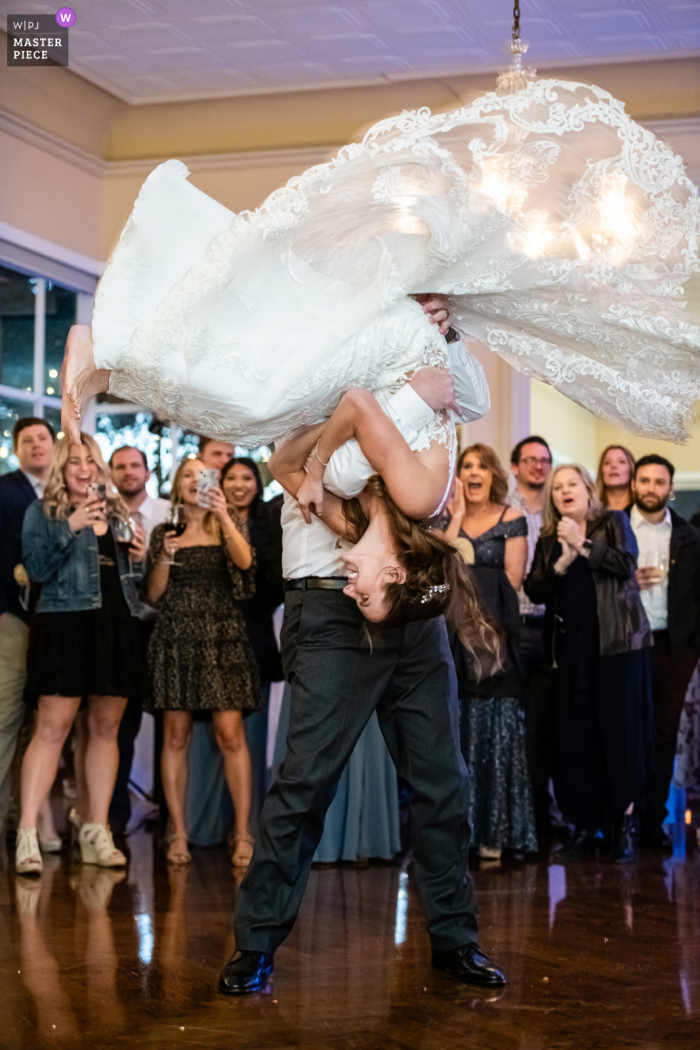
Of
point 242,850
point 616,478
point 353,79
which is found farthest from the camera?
point 353,79

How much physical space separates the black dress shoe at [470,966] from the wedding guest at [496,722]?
176 cm

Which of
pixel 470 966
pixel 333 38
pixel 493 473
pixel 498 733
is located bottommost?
pixel 470 966

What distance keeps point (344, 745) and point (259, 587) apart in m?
2.18

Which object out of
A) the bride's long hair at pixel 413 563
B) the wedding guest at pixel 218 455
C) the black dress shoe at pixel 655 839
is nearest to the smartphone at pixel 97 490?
the wedding guest at pixel 218 455

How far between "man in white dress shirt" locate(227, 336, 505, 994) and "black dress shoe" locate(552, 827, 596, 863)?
1.86 meters

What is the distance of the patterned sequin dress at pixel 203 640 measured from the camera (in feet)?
15.0

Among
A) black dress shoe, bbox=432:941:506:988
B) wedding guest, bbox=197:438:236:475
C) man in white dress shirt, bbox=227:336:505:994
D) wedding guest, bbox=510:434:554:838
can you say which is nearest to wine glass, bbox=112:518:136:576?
wedding guest, bbox=197:438:236:475

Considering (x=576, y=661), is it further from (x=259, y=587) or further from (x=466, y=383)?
(x=466, y=383)

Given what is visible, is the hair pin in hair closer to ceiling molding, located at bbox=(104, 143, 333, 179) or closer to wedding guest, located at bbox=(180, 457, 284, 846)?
wedding guest, located at bbox=(180, 457, 284, 846)

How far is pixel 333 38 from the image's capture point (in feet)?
21.4

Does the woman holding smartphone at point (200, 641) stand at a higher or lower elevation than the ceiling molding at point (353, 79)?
lower

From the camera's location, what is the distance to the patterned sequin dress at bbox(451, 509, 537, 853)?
4.57 meters

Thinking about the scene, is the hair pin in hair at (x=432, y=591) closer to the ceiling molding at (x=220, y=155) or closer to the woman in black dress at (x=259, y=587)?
the woman in black dress at (x=259, y=587)

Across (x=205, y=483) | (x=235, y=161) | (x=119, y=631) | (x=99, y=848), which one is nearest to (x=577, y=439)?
(x=235, y=161)
